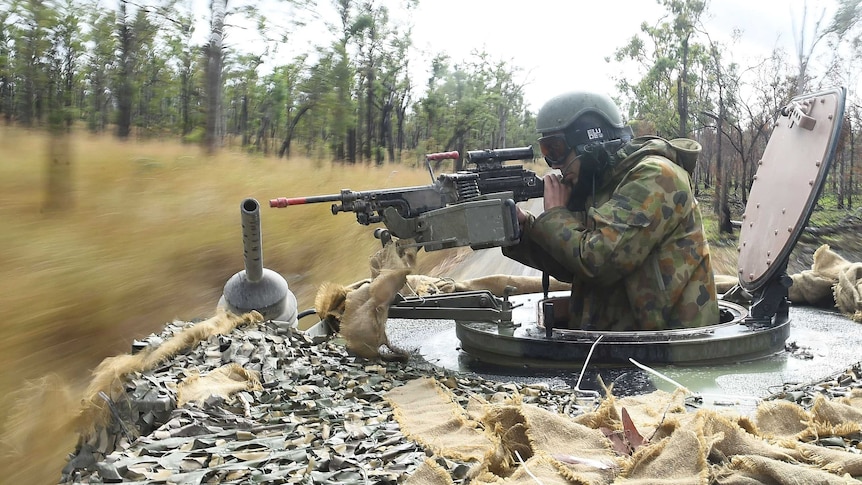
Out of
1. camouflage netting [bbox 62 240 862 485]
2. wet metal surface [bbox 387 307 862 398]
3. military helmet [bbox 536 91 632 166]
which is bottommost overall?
wet metal surface [bbox 387 307 862 398]

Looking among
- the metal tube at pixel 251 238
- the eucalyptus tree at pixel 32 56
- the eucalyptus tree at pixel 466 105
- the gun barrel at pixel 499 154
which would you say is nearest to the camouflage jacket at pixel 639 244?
the gun barrel at pixel 499 154

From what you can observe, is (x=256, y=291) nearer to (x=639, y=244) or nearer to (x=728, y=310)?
(x=639, y=244)

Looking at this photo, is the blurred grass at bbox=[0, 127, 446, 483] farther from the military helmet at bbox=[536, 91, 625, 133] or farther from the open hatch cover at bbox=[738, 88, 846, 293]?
the open hatch cover at bbox=[738, 88, 846, 293]

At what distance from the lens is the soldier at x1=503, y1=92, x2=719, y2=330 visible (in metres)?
3.80

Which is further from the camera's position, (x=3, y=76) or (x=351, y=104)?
(x=351, y=104)

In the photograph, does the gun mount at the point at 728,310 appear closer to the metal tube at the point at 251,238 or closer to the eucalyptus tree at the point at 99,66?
the metal tube at the point at 251,238

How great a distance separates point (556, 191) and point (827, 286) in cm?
242

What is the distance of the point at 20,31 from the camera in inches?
162

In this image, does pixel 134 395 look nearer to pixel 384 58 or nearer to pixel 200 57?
pixel 200 57

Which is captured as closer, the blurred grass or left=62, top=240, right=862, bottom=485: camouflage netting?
left=62, top=240, right=862, bottom=485: camouflage netting

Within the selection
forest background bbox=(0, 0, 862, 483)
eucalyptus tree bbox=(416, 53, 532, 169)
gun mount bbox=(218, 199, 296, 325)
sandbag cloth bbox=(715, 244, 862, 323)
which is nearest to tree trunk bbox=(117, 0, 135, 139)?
forest background bbox=(0, 0, 862, 483)

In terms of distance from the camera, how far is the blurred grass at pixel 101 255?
3.39m

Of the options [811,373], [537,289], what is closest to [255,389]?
[811,373]

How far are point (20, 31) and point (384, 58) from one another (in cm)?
784
